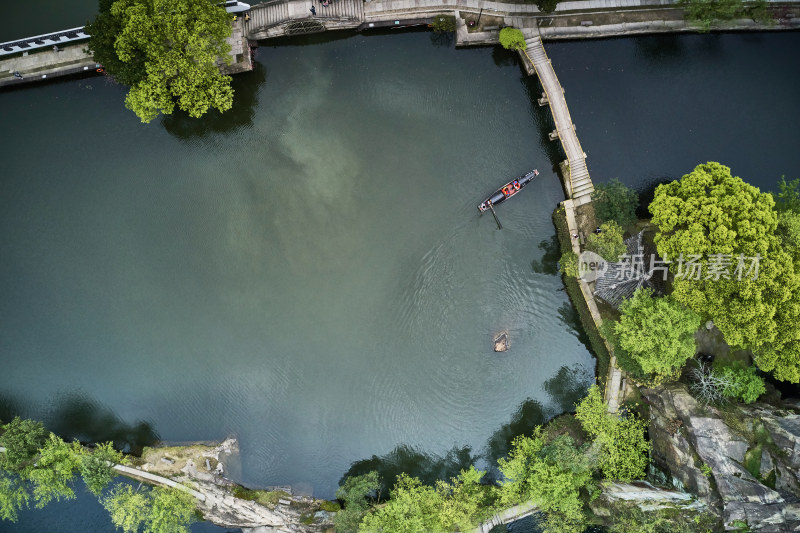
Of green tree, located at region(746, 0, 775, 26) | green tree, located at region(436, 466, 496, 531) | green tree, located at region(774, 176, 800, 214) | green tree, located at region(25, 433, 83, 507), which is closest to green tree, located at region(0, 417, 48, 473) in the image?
green tree, located at region(25, 433, 83, 507)

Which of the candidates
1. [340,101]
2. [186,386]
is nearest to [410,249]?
[340,101]

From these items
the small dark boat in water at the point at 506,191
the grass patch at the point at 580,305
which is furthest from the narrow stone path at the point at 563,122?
the small dark boat in water at the point at 506,191

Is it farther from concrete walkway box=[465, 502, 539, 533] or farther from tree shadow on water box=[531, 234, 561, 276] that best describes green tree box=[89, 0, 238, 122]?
concrete walkway box=[465, 502, 539, 533]

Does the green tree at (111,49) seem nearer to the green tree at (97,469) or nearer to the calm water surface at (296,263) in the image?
the calm water surface at (296,263)

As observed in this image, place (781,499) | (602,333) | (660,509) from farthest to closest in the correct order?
(602,333) < (660,509) < (781,499)

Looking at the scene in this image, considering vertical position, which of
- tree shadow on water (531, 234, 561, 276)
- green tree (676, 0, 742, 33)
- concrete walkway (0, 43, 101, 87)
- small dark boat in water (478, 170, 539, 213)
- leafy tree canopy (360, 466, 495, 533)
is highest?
concrete walkway (0, 43, 101, 87)

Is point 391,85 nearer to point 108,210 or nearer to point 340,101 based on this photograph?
point 340,101

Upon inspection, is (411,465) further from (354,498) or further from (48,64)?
(48,64)
